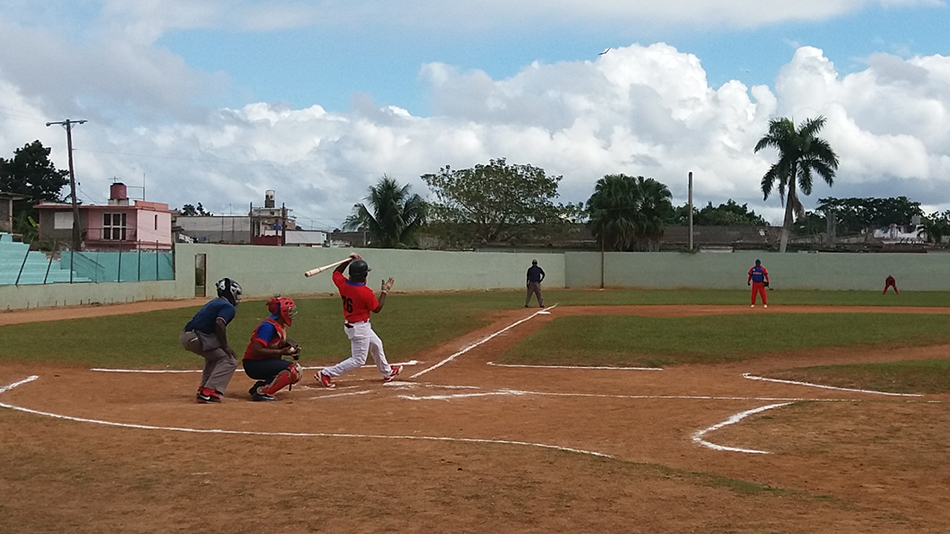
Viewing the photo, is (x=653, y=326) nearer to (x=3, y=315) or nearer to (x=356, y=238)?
(x=3, y=315)

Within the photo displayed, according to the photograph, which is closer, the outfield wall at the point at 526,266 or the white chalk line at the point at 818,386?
the white chalk line at the point at 818,386

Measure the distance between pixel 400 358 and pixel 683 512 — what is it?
12496mm

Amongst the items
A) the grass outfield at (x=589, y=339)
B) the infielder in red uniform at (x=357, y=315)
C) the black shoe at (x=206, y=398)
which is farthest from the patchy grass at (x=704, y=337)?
the black shoe at (x=206, y=398)

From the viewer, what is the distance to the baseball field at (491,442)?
236 inches

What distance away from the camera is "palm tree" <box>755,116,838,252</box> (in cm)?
6294

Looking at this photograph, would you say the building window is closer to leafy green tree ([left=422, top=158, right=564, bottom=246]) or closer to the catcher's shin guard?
leafy green tree ([left=422, top=158, right=564, bottom=246])

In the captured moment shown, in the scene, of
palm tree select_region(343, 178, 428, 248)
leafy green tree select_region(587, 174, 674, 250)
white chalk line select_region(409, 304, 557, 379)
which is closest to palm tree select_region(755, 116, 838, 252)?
leafy green tree select_region(587, 174, 674, 250)

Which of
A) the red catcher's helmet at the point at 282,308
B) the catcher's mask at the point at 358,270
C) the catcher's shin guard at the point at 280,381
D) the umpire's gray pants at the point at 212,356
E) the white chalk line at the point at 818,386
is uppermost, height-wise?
the catcher's mask at the point at 358,270

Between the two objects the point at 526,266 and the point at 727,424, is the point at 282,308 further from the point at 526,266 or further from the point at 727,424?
the point at 526,266

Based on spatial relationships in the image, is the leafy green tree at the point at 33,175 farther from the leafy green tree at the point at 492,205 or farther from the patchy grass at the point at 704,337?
the patchy grass at the point at 704,337

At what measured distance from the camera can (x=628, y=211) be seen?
6481cm

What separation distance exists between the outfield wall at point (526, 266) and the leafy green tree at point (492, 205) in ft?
37.4

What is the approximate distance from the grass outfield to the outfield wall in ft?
38.1

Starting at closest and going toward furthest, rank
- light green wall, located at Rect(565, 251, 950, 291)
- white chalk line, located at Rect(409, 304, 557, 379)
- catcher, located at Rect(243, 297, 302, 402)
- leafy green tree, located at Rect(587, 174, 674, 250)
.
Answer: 1. catcher, located at Rect(243, 297, 302, 402)
2. white chalk line, located at Rect(409, 304, 557, 379)
3. light green wall, located at Rect(565, 251, 950, 291)
4. leafy green tree, located at Rect(587, 174, 674, 250)
